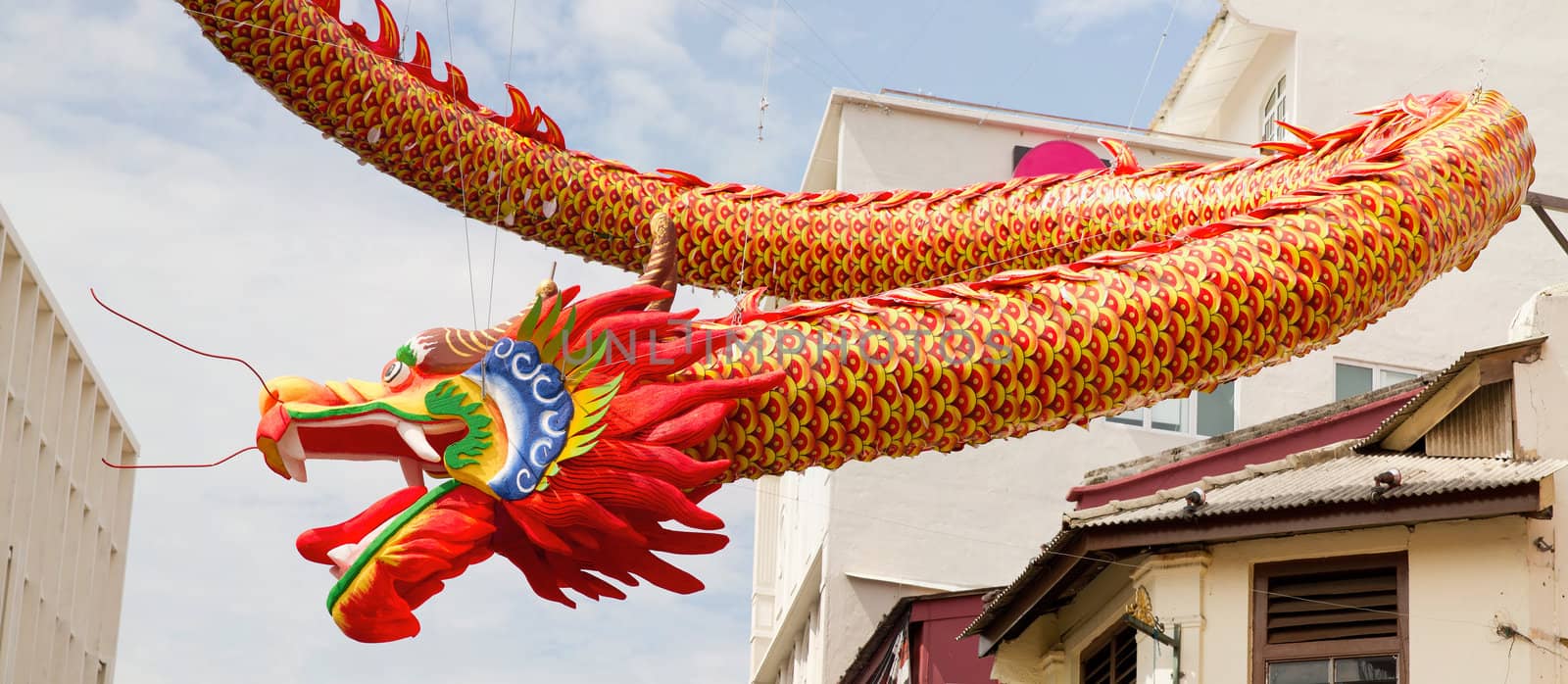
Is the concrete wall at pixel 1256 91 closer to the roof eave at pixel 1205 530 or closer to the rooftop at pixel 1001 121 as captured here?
the rooftop at pixel 1001 121

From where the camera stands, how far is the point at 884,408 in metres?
6.55

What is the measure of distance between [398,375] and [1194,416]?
2392 cm

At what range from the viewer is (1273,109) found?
3097cm

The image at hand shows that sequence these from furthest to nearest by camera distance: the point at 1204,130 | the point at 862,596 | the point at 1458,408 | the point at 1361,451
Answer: the point at 1204,130 → the point at 862,596 → the point at 1361,451 → the point at 1458,408

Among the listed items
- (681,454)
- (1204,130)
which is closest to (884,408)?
(681,454)

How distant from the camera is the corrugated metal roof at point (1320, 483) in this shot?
41.6 ft

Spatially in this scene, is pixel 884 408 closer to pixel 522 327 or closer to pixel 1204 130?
pixel 522 327

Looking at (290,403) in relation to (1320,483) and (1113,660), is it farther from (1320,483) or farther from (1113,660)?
(1113,660)

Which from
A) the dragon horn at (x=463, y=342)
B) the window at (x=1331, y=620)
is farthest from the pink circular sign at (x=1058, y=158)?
the dragon horn at (x=463, y=342)

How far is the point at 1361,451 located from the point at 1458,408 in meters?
1.14

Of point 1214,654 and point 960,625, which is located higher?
point 960,625

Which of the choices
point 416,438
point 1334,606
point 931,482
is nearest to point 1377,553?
point 1334,606

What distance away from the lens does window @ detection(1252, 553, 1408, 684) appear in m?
13.1

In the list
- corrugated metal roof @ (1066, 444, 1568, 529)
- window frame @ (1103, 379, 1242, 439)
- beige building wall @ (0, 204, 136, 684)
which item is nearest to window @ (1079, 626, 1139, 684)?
corrugated metal roof @ (1066, 444, 1568, 529)
